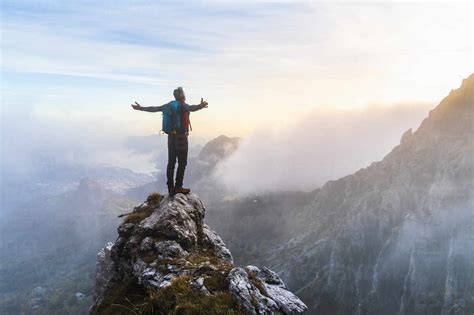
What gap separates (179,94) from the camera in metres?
25.7

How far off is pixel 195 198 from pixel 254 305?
14508 mm

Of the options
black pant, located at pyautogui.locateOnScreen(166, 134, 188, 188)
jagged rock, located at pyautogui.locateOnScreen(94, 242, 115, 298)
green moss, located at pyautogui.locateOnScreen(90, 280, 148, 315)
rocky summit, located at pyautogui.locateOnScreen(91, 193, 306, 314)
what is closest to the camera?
rocky summit, located at pyautogui.locateOnScreen(91, 193, 306, 314)

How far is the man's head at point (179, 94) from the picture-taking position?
84.0ft

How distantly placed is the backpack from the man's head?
0.28 metres

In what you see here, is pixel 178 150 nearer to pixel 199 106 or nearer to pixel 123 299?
pixel 199 106

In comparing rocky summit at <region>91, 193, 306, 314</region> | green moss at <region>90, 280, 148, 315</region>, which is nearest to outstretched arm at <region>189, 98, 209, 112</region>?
rocky summit at <region>91, 193, 306, 314</region>

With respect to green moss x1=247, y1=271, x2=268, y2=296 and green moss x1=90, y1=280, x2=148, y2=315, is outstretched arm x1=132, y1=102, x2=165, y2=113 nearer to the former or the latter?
green moss x1=90, y1=280, x2=148, y2=315

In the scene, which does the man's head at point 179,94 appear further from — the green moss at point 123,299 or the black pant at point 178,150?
the green moss at point 123,299

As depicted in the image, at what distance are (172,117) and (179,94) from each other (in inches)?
62.3

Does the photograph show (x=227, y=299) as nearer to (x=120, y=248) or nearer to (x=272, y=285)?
(x=272, y=285)

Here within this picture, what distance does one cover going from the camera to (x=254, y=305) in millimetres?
15625

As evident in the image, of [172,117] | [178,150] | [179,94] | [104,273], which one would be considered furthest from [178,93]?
[104,273]

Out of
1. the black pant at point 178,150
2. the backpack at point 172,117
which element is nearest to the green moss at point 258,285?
the black pant at point 178,150

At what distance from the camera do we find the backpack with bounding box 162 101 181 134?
25.7 metres
